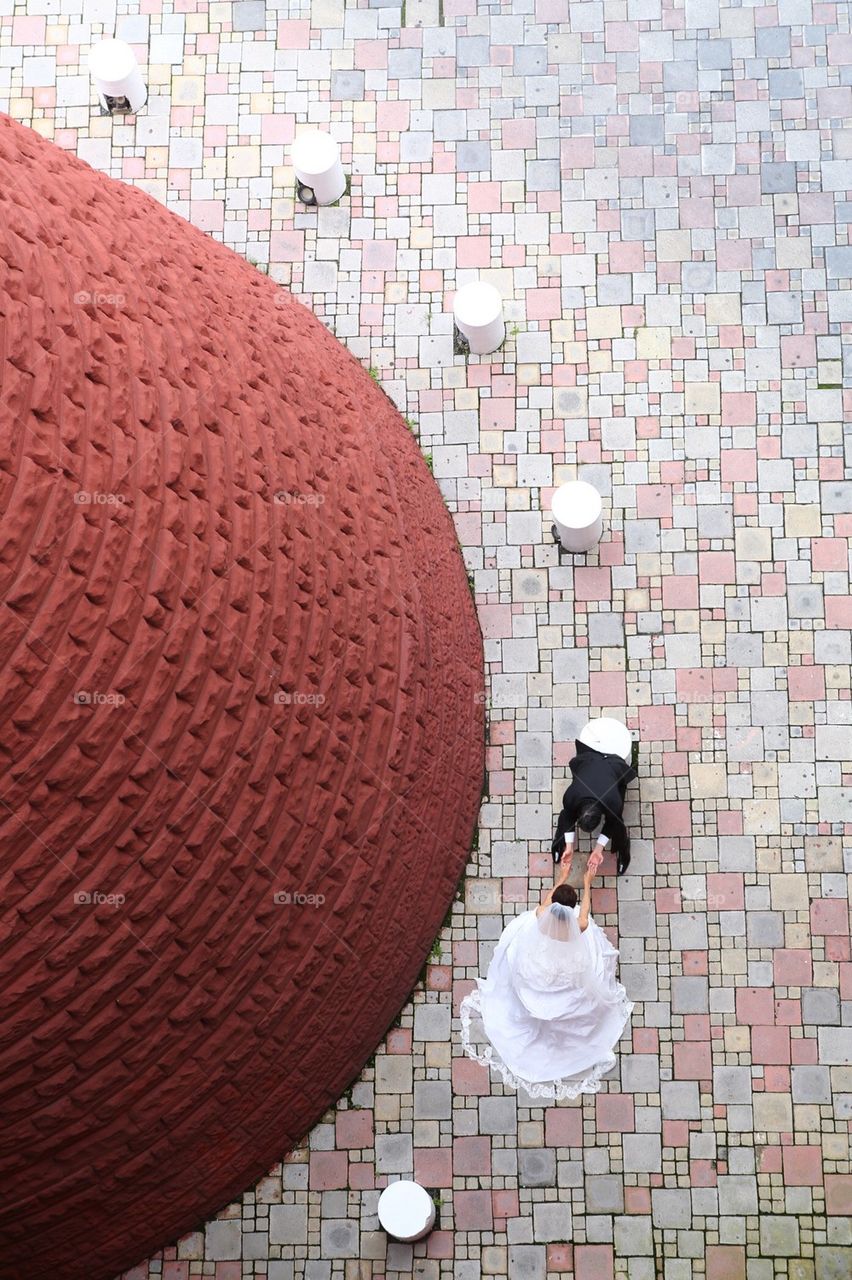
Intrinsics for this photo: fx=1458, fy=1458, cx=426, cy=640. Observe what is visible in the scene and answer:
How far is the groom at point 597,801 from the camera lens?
7.04 m

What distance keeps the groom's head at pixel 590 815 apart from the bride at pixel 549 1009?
0.47ft

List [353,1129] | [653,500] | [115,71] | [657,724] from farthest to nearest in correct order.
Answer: [115,71], [653,500], [657,724], [353,1129]

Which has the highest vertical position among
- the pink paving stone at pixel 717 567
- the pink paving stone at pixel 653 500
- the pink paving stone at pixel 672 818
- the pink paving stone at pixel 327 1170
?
the pink paving stone at pixel 653 500

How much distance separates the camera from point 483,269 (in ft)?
27.1

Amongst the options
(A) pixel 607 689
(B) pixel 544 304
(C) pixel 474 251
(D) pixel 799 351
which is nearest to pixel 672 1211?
(A) pixel 607 689

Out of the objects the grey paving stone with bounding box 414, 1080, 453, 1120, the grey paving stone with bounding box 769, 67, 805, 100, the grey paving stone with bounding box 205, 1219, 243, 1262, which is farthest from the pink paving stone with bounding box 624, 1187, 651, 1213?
the grey paving stone with bounding box 769, 67, 805, 100

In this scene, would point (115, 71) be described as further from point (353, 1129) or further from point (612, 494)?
point (353, 1129)

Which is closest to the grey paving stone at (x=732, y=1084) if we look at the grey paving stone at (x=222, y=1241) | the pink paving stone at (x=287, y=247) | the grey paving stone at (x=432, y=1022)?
the grey paving stone at (x=432, y=1022)

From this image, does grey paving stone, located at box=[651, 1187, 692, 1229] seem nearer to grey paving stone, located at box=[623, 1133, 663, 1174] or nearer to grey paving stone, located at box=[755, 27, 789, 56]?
grey paving stone, located at box=[623, 1133, 663, 1174]

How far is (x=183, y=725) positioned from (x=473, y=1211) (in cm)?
322

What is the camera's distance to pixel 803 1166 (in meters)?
7.02

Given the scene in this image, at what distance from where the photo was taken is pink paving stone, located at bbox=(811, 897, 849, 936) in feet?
23.9

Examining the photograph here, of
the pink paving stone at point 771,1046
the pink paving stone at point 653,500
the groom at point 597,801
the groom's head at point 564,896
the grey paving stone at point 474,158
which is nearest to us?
the groom's head at point 564,896

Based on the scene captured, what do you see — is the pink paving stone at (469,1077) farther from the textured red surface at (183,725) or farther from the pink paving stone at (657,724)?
the pink paving stone at (657,724)
